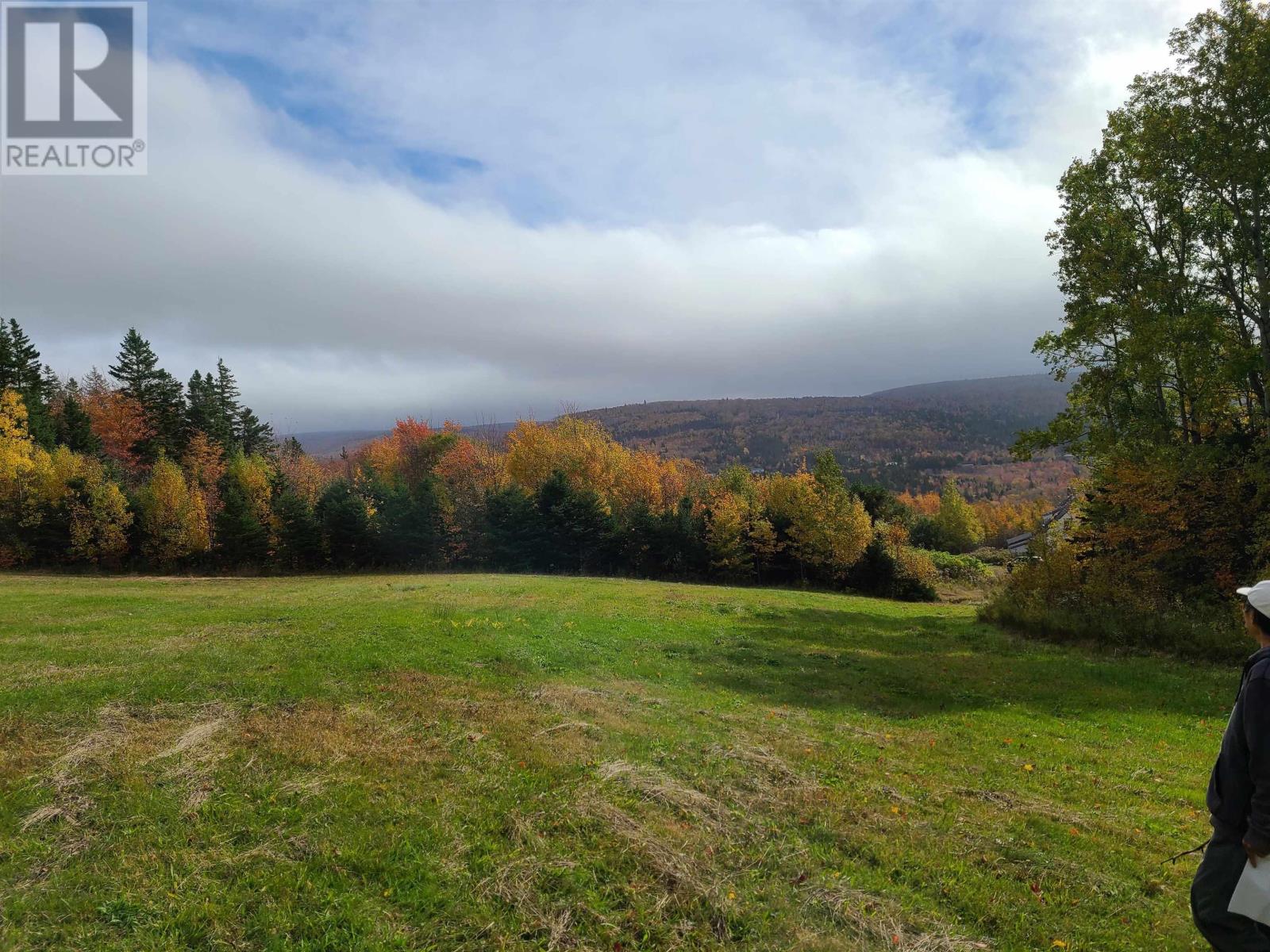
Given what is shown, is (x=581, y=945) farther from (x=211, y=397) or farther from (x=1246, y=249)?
(x=211, y=397)

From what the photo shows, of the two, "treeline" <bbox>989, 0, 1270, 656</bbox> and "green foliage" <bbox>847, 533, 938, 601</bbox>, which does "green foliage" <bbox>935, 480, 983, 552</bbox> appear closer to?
"green foliage" <bbox>847, 533, 938, 601</bbox>

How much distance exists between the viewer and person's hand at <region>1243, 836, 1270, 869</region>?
3.86m

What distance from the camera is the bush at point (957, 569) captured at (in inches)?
2361

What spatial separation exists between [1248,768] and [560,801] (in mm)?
6080

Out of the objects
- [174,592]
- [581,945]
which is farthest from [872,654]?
[174,592]

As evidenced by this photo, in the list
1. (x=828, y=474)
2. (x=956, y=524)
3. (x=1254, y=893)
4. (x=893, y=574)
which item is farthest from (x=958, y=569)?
(x=1254, y=893)

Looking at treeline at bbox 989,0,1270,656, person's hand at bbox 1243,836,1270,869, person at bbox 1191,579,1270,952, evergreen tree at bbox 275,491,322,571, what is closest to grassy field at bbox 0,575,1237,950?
person at bbox 1191,579,1270,952

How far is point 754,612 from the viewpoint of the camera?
2648cm

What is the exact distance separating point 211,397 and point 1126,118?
79.6m

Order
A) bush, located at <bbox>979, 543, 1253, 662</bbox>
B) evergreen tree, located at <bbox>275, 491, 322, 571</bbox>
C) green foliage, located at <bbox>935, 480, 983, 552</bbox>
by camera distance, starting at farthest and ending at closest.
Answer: green foliage, located at <bbox>935, 480, 983, 552</bbox>
evergreen tree, located at <bbox>275, 491, 322, 571</bbox>
bush, located at <bbox>979, 543, 1253, 662</bbox>

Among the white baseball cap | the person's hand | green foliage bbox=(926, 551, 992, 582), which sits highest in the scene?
the white baseball cap

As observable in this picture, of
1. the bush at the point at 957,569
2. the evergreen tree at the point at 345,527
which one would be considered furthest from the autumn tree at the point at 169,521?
the bush at the point at 957,569

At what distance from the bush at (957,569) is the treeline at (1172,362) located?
35.2 metres

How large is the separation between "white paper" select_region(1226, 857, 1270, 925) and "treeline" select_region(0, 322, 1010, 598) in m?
48.3
